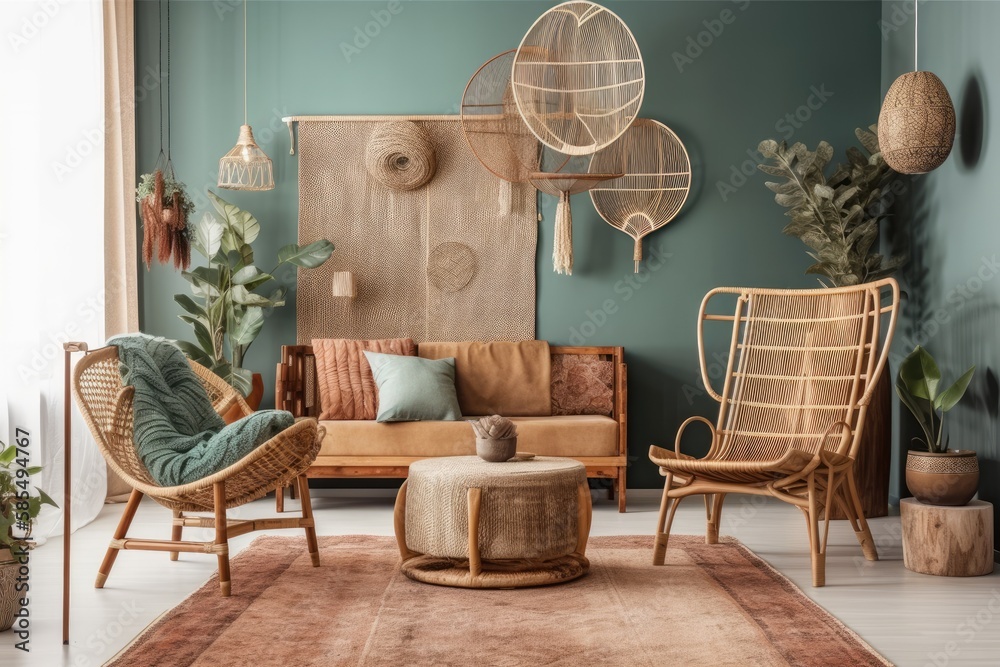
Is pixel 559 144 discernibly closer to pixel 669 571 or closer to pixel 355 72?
pixel 355 72

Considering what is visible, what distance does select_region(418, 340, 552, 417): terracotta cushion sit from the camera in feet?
18.5

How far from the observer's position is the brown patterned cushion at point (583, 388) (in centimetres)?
573

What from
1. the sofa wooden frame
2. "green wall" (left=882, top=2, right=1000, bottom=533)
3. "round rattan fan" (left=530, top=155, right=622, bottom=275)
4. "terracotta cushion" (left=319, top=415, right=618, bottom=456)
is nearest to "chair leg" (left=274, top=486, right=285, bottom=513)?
the sofa wooden frame

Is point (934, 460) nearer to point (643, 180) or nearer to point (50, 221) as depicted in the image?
point (643, 180)

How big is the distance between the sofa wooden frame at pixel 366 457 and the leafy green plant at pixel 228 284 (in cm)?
22

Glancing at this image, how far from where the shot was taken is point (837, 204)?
16.7 ft

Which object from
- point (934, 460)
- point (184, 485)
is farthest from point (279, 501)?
point (934, 460)

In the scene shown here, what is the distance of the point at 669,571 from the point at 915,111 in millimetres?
2300

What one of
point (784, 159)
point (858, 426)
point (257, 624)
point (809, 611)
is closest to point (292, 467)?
point (257, 624)

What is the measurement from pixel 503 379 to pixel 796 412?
1.83 metres

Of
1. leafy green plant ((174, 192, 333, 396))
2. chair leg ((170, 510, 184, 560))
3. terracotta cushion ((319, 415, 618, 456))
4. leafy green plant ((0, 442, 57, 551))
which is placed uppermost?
leafy green plant ((174, 192, 333, 396))

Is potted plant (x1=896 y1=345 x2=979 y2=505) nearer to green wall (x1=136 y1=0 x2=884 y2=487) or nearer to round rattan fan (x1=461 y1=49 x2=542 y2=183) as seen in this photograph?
A: green wall (x1=136 y1=0 x2=884 y2=487)

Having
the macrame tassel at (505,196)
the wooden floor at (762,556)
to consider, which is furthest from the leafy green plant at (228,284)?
the macrame tassel at (505,196)

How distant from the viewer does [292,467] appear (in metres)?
3.62
